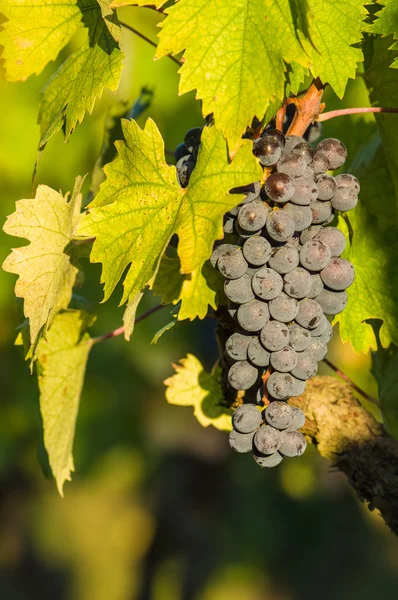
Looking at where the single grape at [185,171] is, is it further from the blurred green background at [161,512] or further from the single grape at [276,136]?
the blurred green background at [161,512]

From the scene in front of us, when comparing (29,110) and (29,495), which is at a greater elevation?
(29,110)

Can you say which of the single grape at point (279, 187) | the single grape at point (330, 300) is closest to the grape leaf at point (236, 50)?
the single grape at point (279, 187)

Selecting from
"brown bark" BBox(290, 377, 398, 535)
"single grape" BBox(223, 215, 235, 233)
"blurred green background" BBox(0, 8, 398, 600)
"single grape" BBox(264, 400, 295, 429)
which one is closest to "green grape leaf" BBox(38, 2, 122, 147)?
"single grape" BBox(223, 215, 235, 233)

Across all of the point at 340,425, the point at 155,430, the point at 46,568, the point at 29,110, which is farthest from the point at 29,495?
the point at 340,425

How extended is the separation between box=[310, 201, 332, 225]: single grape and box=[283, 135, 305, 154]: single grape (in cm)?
10

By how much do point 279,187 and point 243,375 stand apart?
327 mm

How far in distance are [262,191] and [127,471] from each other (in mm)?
5374

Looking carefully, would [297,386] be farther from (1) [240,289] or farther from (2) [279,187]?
(2) [279,187]

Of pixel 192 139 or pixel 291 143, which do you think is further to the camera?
pixel 192 139

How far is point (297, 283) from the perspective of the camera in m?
1.27

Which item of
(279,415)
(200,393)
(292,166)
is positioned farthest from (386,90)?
(200,393)

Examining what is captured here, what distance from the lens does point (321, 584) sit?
7039 millimetres

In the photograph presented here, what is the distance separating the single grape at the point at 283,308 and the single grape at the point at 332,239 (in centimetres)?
12

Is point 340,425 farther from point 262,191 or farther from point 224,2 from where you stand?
point 224,2
